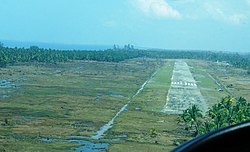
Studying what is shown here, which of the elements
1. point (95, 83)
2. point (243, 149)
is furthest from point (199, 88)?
point (243, 149)

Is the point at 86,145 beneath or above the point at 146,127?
above

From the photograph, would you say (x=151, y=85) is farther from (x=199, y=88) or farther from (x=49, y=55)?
(x=49, y=55)

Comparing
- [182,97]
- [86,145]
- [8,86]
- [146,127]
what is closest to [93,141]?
[86,145]

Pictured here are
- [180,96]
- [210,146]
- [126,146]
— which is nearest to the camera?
[210,146]

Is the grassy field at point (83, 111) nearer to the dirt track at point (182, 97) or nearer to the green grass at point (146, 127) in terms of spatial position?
the green grass at point (146, 127)

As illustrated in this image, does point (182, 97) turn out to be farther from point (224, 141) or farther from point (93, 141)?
point (224, 141)

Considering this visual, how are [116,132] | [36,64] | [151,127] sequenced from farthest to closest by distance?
1. [36,64]
2. [151,127]
3. [116,132]
